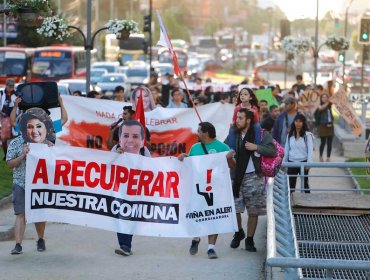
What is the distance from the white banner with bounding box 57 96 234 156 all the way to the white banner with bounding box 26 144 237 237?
610 centimetres

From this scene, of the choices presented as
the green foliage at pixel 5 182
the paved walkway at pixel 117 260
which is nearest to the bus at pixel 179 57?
the green foliage at pixel 5 182

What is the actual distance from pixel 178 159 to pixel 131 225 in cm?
79

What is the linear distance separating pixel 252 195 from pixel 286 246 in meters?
4.90

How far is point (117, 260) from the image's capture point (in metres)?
13.2

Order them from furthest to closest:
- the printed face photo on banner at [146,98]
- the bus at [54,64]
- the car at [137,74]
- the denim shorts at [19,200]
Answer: the car at [137,74] → the bus at [54,64] → the printed face photo on banner at [146,98] → the denim shorts at [19,200]

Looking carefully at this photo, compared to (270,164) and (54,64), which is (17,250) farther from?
(54,64)

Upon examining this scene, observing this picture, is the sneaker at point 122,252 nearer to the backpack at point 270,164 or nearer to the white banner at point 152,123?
the backpack at point 270,164

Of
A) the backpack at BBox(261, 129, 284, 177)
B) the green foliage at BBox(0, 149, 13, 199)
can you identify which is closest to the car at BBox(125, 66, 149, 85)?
the green foliage at BBox(0, 149, 13, 199)

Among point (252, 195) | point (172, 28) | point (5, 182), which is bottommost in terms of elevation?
point (172, 28)

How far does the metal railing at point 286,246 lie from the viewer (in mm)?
6930

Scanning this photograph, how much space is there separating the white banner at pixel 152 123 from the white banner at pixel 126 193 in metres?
6.10

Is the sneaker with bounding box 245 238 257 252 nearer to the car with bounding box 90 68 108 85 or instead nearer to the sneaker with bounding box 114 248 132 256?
the sneaker with bounding box 114 248 132 256

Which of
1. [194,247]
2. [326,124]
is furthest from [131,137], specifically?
[326,124]

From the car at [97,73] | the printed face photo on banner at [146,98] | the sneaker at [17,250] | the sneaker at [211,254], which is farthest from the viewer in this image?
the car at [97,73]
